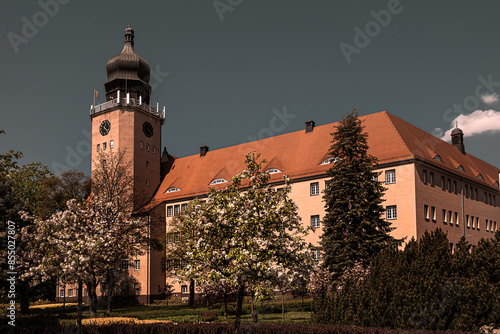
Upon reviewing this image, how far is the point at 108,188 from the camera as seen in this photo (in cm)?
4669

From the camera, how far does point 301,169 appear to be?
52.4m

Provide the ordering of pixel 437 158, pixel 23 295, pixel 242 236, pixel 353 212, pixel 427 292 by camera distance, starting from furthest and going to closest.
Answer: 1. pixel 437 158
2. pixel 23 295
3. pixel 353 212
4. pixel 427 292
5. pixel 242 236

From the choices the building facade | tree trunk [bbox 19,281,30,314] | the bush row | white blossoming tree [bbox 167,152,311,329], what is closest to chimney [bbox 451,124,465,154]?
the building facade

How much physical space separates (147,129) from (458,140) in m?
42.5

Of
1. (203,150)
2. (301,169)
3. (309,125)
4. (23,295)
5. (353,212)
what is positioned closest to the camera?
(353,212)

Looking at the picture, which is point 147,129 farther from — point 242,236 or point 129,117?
point 242,236

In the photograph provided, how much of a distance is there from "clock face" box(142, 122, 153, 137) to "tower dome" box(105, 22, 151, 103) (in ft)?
12.7

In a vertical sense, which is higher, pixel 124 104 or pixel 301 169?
pixel 124 104

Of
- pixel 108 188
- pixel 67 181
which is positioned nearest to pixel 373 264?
pixel 108 188

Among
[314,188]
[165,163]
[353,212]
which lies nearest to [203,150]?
[165,163]

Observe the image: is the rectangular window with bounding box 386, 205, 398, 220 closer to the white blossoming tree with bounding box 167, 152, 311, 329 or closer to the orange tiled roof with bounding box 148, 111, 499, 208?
the orange tiled roof with bounding box 148, 111, 499, 208

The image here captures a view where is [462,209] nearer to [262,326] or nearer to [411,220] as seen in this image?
[411,220]

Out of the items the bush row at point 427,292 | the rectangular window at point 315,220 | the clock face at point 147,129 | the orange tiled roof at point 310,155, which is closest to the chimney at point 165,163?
the orange tiled roof at point 310,155

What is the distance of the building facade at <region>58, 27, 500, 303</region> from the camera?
45750 mm
